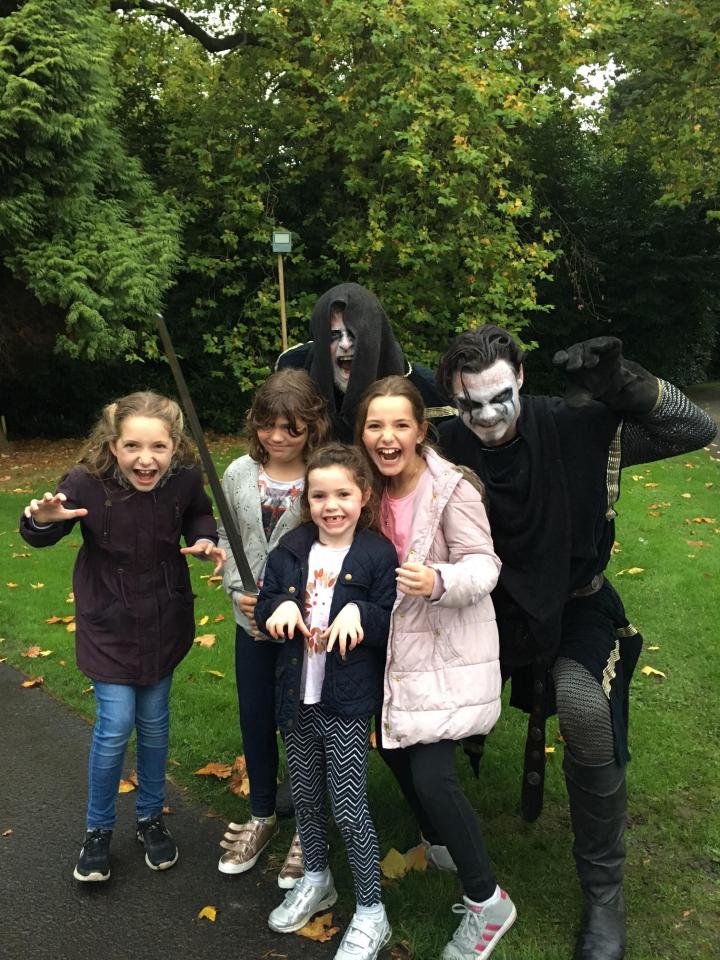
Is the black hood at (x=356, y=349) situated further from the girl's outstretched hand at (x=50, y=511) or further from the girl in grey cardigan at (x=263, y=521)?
the girl's outstretched hand at (x=50, y=511)

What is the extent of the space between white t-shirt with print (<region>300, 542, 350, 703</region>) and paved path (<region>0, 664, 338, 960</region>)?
85 centimetres

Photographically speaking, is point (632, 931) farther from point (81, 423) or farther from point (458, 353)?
point (81, 423)

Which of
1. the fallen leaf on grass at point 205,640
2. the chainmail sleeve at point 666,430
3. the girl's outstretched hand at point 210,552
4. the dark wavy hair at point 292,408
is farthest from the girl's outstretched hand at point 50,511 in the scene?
the fallen leaf on grass at point 205,640

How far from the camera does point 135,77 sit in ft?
47.2

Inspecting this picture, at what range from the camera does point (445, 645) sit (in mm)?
2404

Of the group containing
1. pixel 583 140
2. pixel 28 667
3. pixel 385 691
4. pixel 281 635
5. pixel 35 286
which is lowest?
pixel 28 667

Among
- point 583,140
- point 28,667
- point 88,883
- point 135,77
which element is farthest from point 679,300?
point 88,883

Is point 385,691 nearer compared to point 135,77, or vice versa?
point 385,691

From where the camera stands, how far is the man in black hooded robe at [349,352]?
9.05 feet

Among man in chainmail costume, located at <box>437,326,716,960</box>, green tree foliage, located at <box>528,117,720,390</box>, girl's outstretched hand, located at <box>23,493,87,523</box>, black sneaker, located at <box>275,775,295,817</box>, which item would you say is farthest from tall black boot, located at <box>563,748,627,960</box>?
Result: green tree foliage, located at <box>528,117,720,390</box>

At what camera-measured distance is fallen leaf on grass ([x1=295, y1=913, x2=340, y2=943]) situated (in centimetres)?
257

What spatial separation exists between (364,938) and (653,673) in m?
2.70

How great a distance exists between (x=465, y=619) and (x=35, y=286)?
A: 387 inches

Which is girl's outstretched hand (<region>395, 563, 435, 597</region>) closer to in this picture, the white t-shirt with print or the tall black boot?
the white t-shirt with print
